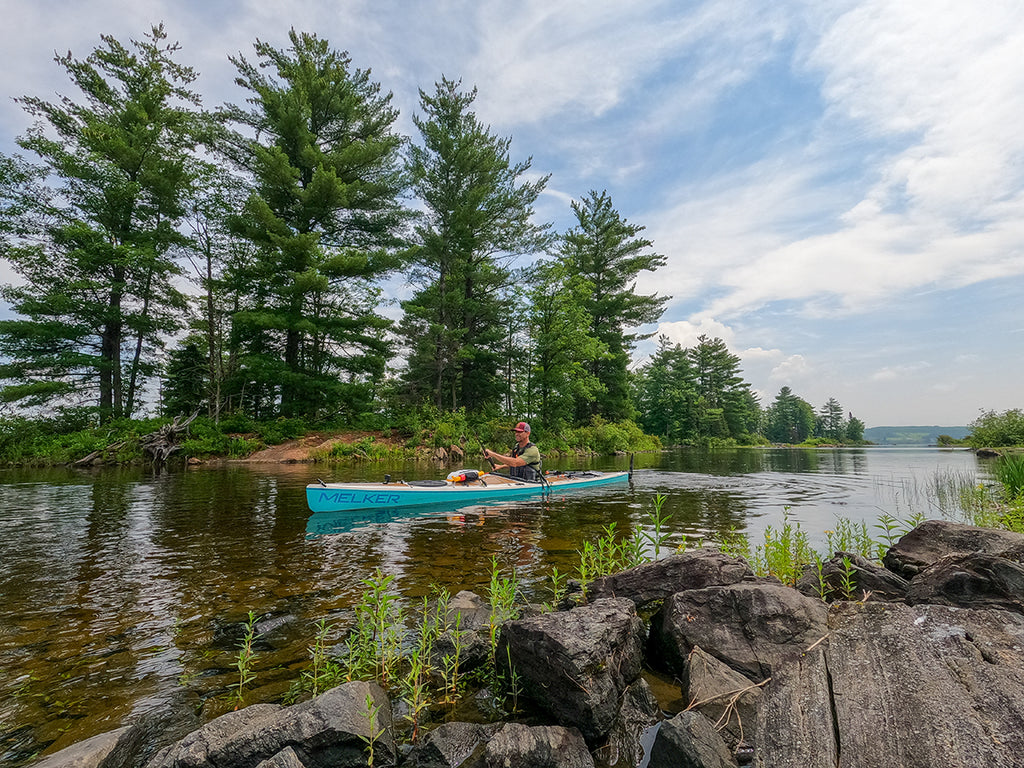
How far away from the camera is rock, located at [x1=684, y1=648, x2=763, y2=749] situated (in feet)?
8.21

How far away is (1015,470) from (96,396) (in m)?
34.1

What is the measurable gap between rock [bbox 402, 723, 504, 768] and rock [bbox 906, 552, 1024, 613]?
127 inches

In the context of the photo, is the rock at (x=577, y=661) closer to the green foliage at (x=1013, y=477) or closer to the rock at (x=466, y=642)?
the rock at (x=466, y=642)

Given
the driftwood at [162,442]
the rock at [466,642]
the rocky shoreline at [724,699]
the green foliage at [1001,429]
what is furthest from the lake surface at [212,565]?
the green foliage at [1001,429]

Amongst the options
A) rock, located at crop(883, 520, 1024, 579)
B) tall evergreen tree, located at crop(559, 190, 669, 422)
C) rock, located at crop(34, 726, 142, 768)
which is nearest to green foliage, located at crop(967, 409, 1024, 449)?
tall evergreen tree, located at crop(559, 190, 669, 422)

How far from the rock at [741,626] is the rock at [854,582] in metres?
0.77

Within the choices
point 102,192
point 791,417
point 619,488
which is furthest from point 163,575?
point 791,417

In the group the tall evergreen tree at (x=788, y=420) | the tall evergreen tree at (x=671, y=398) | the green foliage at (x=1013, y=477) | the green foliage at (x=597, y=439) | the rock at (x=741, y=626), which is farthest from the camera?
the tall evergreen tree at (x=788, y=420)

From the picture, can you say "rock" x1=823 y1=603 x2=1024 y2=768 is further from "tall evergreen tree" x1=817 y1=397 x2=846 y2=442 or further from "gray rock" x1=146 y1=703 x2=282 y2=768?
"tall evergreen tree" x1=817 y1=397 x2=846 y2=442

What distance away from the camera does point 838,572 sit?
157 inches

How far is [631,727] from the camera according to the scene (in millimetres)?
2719

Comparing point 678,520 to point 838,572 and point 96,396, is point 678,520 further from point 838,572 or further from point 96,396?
point 96,396

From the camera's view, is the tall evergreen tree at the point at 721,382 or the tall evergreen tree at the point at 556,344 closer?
the tall evergreen tree at the point at 556,344

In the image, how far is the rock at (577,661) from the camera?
103 inches
